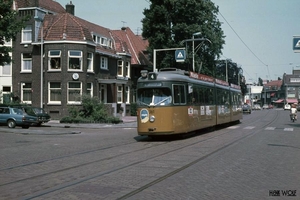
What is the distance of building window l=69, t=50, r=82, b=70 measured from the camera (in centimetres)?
3728

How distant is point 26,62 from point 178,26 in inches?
632

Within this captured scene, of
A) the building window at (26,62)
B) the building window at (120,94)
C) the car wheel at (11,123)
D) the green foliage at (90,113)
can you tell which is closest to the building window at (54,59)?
the building window at (26,62)

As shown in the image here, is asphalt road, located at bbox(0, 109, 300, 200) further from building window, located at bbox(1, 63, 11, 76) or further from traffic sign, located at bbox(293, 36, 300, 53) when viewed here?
building window, located at bbox(1, 63, 11, 76)

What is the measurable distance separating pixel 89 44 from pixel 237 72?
54.3m

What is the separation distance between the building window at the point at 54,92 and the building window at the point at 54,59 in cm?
148

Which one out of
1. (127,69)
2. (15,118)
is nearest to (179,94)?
(15,118)

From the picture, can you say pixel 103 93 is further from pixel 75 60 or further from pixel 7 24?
pixel 7 24

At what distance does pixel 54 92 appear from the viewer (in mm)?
37312

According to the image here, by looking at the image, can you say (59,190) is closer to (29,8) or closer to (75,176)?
(75,176)

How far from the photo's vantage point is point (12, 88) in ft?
129

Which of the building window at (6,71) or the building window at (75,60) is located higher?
the building window at (75,60)

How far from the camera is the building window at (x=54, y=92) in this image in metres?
37.2

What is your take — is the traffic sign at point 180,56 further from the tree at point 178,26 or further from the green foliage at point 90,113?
the green foliage at point 90,113

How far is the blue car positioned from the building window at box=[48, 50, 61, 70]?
30.5 feet
